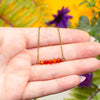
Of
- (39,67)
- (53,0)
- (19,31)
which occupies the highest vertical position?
(53,0)

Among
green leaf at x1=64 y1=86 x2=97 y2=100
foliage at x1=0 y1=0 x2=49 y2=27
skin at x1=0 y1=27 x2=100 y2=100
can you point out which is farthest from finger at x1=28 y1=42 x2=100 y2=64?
foliage at x1=0 y1=0 x2=49 y2=27

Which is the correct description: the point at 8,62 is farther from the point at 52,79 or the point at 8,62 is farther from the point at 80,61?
the point at 80,61

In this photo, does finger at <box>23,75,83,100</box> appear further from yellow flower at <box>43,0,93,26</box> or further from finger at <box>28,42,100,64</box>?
yellow flower at <box>43,0,93,26</box>

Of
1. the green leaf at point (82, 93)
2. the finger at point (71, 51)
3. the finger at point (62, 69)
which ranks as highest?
the finger at point (71, 51)

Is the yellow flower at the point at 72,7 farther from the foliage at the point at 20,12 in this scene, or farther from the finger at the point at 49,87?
the finger at the point at 49,87

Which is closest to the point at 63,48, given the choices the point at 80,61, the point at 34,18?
the point at 80,61

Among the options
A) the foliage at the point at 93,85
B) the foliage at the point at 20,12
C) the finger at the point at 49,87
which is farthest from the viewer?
the foliage at the point at 20,12

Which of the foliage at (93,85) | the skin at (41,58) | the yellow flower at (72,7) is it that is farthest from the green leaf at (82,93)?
the yellow flower at (72,7)
